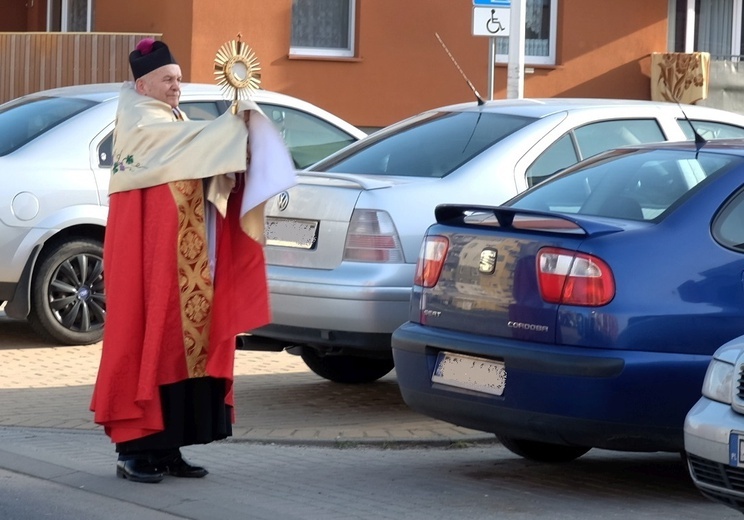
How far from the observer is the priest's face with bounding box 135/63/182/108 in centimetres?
636

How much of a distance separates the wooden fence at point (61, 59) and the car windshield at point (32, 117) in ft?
23.7

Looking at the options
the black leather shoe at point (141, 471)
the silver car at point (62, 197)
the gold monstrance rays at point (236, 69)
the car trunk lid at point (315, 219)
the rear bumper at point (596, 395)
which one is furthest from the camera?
the silver car at point (62, 197)

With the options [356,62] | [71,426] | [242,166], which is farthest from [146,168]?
[356,62]

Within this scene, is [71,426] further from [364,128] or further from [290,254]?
[364,128]

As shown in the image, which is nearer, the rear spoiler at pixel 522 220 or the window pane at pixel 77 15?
the rear spoiler at pixel 522 220

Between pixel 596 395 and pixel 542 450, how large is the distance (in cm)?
136

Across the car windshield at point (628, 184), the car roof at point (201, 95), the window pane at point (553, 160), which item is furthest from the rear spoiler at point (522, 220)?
the car roof at point (201, 95)

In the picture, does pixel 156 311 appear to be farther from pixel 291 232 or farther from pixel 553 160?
pixel 553 160

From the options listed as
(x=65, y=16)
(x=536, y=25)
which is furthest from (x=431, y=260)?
(x=65, y=16)

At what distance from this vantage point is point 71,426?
25.6 feet

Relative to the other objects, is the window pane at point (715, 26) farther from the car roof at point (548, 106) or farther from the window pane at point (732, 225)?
the window pane at point (732, 225)

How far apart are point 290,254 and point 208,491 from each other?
1.76 metres

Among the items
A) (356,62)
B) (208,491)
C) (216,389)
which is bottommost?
(208,491)

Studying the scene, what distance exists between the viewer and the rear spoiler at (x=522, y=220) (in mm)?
6012
